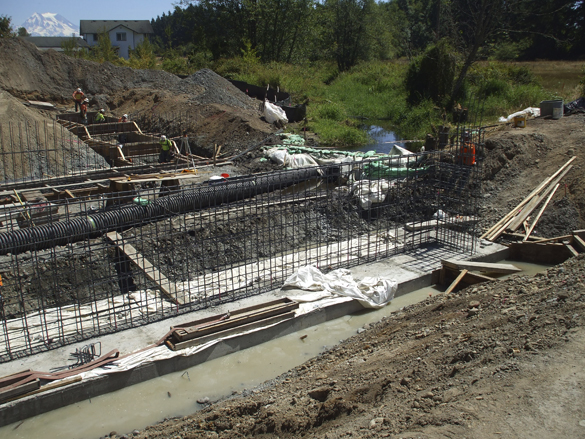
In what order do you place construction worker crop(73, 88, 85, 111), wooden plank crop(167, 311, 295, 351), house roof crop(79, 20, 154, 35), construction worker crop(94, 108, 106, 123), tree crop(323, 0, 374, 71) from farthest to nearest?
house roof crop(79, 20, 154, 35)
tree crop(323, 0, 374, 71)
construction worker crop(73, 88, 85, 111)
construction worker crop(94, 108, 106, 123)
wooden plank crop(167, 311, 295, 351)

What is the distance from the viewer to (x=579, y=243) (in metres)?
9.63

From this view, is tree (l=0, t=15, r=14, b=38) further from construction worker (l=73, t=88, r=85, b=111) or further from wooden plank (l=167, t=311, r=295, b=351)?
wooden plank (l=167, t=311, r=295, b=351)

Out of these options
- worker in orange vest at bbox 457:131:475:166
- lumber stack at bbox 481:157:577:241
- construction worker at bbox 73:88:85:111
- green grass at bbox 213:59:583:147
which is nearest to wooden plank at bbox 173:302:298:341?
worker in orange vest at bbox 457:131:475:166

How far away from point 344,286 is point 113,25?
96.2 metres

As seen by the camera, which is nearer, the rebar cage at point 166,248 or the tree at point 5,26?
the rebar cage at point 166,248

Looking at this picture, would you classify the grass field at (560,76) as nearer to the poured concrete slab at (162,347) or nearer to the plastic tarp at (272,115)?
the plastic tarp at (272,115)

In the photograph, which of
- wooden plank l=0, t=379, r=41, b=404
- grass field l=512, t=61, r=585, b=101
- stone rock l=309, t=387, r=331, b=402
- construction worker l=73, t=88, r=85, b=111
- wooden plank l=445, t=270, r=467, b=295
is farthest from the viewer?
grass field l=512, t=61, r=585, b=101

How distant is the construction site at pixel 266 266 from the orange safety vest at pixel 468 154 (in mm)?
44

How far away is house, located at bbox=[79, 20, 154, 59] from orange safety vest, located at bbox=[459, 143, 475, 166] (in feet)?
265

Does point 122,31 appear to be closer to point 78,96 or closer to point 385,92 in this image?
point 385,92

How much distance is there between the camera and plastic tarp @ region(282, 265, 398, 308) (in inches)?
325

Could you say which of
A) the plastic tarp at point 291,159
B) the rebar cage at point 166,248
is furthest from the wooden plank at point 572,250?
the plastic tarp at point 291,159

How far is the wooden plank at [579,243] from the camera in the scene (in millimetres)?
9484

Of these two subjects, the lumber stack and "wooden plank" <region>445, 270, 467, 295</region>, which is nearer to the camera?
"wooden plank" <region>445, 270, 467, 295</region>
